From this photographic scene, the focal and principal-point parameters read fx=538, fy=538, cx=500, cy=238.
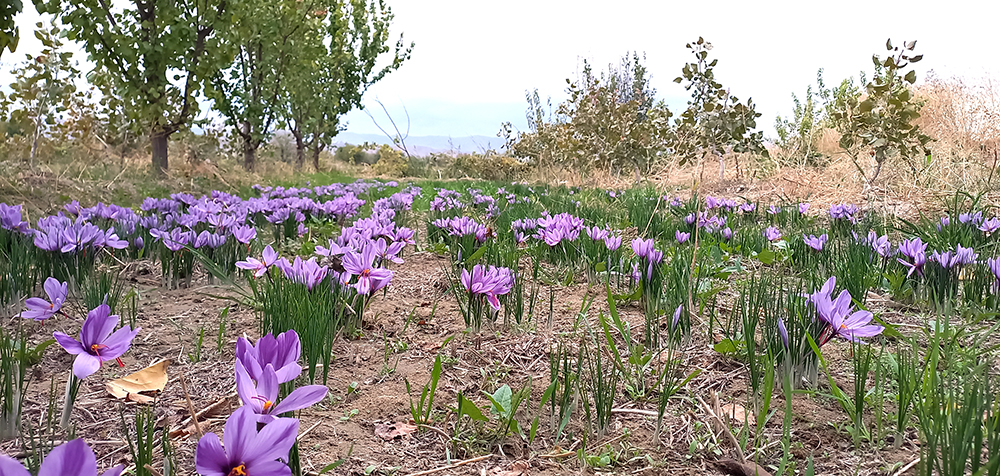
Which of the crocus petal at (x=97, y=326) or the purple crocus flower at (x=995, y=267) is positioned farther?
the purple crocus flower at (x=995, y=267)

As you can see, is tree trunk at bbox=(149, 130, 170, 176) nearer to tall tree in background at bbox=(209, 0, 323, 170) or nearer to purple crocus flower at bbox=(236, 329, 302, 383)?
tall tree in background at bbox=(209, 0, 323, 170)

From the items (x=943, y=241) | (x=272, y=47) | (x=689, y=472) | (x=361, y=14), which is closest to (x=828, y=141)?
(x=943, y=241)

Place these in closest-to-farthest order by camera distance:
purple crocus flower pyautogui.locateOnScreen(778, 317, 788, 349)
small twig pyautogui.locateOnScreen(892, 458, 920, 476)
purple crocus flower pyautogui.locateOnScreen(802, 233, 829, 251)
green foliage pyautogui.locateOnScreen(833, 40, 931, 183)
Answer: small twig pyautogui.locateOnScreen(892, 458, 920, 476) → purple crocus flower pyautogui.locateOnScreen(778, 317, 788, 349) → purple crocus flower pyautogui.locateOnScreen(802, 233, 829, 251) → green foliage pyautogui.locateOnScreen(833, 40, 931, 183)

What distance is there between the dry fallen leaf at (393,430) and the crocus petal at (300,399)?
21.2 inches

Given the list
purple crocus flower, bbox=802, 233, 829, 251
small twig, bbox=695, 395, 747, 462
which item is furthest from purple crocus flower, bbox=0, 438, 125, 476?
purple crocus flower, bbox=802, 233, 829, 251

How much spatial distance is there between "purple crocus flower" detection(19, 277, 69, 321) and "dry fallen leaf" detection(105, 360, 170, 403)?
9.5 inches

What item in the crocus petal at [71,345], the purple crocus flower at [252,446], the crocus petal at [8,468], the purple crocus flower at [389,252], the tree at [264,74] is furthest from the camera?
the tree at [264,74]

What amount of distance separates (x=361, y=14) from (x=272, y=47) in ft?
32.2

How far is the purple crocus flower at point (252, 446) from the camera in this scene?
688 mm

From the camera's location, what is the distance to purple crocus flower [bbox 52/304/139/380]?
3.19ft

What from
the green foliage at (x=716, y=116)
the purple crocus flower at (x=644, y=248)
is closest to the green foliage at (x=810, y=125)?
the green foliage at (x=716, y=116)

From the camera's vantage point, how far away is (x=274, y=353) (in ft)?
2.95

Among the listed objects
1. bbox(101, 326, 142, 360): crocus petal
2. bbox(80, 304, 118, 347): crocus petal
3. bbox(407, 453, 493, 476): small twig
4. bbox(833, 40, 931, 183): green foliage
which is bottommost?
bbox(407, 453, 493, 476): small twig

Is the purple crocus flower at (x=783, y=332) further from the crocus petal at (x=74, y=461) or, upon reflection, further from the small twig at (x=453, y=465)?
the crocus petal at (x=74, y=461)
